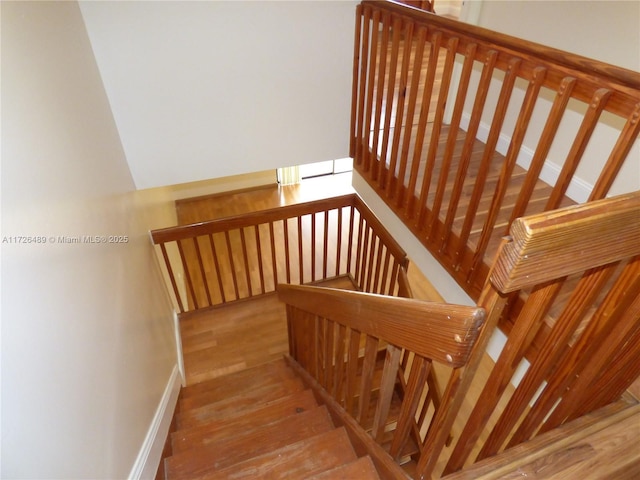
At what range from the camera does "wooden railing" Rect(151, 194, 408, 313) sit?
2980 millimetres

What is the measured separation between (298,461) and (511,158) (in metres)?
1.61

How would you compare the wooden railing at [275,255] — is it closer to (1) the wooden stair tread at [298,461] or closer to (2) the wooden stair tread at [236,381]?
(2) the wooden stair tread at [236,381]

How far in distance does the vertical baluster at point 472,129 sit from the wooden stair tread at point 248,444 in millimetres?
1214

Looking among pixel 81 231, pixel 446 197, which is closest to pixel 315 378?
pixel 446 197

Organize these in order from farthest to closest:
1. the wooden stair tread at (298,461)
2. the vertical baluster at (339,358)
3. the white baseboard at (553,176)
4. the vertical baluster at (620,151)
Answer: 1. the white baseboard at (553,176)
2. the wooden stair tread at (298,461)
3. the vertical baluster at (339,358)
4. the vertical baluster at (620,151)

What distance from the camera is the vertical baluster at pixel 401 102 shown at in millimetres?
2012

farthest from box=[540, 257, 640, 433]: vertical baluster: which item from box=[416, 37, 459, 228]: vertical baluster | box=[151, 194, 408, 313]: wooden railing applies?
box=[151, 194, 408, 313]: wooden railing

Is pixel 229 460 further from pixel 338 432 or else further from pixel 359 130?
pixel 359 130

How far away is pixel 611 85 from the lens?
115 cm

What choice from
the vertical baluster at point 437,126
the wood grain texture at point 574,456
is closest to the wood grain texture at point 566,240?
the wood grain texture at point 574,456

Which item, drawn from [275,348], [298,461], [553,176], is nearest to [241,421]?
[298,461]

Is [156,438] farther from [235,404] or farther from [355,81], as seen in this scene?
[355,81]

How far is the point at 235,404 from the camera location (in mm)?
A: 2584

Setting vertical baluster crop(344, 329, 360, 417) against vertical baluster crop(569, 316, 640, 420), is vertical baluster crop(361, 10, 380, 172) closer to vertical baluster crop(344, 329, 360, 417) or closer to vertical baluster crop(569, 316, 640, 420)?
vertical baluster crop(344, 329, 360, 417)
